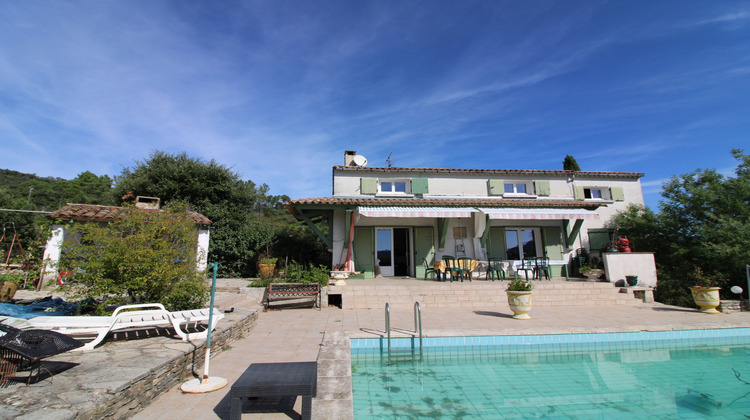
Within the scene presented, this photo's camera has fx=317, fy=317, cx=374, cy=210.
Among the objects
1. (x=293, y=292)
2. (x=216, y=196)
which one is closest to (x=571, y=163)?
(x=293, y=292)

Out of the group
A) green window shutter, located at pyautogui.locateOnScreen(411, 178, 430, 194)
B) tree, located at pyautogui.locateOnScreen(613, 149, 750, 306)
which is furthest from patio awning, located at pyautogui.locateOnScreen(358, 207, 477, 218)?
tree, located at pyautogui.locateOnScreen(613, 149, 750, 306)

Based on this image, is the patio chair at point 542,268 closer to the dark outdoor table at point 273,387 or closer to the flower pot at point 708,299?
the flower pot at point 708,299

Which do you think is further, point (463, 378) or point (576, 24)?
point (576, 24)

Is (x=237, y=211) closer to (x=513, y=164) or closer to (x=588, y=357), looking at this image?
(x=513, y=164)

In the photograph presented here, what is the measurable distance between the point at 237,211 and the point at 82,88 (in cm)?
928

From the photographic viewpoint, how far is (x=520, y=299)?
8.75 metres

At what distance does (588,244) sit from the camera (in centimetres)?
1709

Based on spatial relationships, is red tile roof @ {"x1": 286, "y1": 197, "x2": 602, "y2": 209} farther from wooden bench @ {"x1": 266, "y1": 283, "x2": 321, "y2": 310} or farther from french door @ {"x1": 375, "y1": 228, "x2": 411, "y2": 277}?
wooden bench @ {"x1": 266, "y1": 283, "x2": 321, "y2": 310}

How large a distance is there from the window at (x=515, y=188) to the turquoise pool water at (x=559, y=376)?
11565 mm

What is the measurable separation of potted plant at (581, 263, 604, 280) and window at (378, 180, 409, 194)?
9165mm

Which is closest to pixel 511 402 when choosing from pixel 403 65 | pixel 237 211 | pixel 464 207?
pixel 464 207

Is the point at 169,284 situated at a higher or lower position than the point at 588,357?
higher

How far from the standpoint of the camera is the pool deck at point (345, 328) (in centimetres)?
355

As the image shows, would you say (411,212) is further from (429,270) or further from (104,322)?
(104,322)
